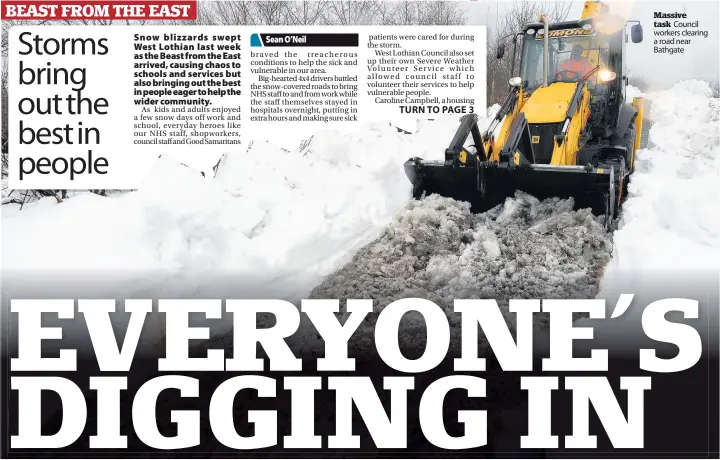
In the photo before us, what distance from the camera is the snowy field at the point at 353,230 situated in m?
5.30

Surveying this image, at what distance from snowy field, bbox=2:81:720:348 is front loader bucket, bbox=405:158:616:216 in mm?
106

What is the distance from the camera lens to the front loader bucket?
5.46 meters

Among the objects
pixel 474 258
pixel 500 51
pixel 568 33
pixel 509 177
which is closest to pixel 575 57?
pixel 568 33

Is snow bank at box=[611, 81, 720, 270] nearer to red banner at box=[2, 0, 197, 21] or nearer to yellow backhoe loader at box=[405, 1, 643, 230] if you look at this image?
yellow backhoe loader at box=[405, 1, 643, 230]

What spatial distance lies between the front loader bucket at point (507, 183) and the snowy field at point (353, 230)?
0.11m

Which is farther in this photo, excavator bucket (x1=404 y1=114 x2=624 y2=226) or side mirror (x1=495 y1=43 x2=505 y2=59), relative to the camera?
side mirror (x1=495 y1=43 x2=505 y2=59)

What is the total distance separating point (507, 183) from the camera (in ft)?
18.8

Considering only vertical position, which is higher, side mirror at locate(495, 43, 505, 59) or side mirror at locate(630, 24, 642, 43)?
side mirror at locate(630, 24, 642, 43)

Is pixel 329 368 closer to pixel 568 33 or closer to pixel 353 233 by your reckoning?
pixel 353 233

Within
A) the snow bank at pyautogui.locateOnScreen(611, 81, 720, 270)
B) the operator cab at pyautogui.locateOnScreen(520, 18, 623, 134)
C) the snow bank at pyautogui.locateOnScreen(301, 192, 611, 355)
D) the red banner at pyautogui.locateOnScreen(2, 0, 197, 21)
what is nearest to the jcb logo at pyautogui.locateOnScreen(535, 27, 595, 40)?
the operator cab at pyautogui.locateOnScreen(520, 18, 623, 134)

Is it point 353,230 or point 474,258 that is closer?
point 474,258

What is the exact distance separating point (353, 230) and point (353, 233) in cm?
4

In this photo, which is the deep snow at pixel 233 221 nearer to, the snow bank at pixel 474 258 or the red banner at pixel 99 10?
the snow bank at pixel 474 258

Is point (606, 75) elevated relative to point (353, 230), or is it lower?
elevated
